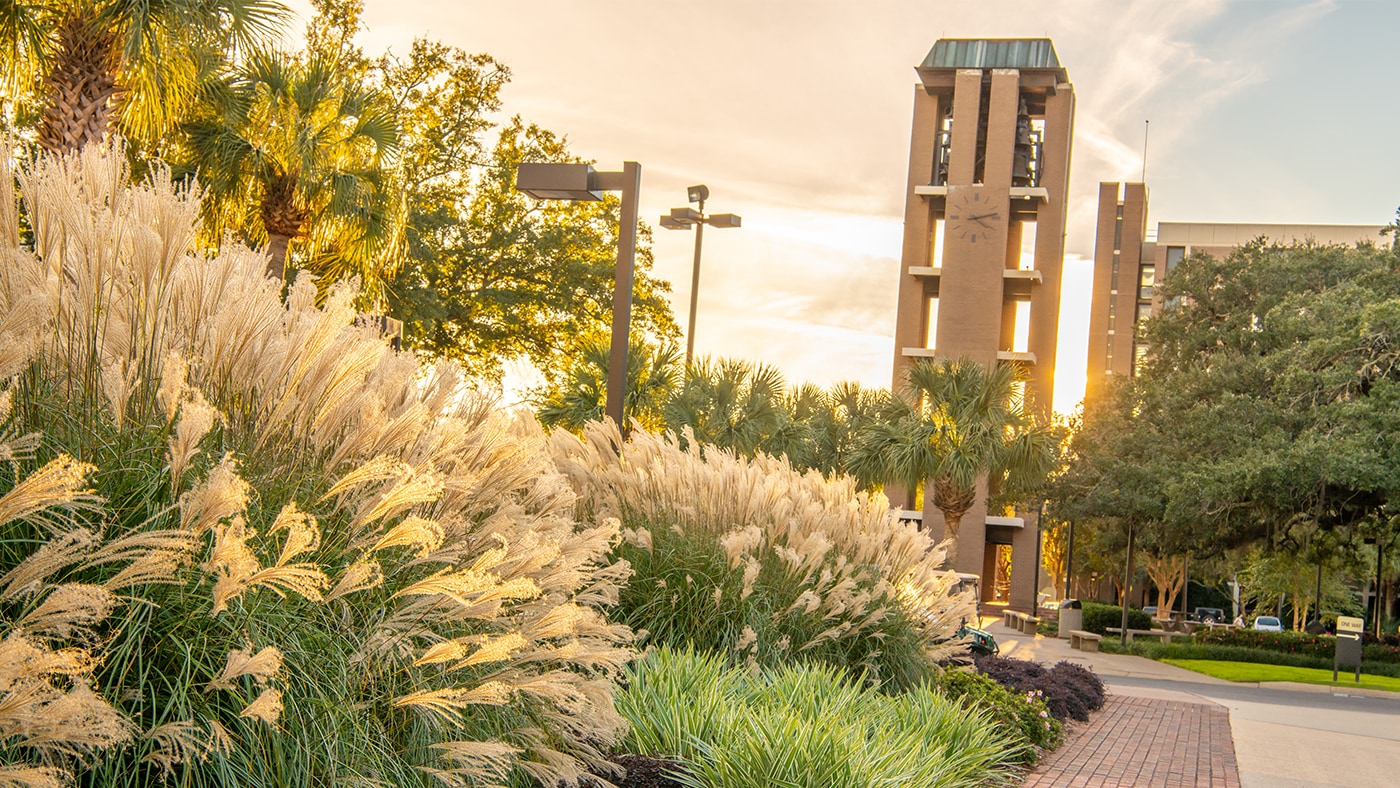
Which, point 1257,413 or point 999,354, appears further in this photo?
point 999,354

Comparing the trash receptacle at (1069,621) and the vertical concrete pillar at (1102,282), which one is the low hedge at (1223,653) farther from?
the vertical concrete pillar at (1102,282)

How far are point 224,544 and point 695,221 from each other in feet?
61.7

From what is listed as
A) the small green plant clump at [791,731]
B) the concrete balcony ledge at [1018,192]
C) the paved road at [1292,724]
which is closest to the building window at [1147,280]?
the concrete balcony ledge at [1018,192]

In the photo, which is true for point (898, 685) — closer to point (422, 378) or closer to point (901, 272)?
point (422, 378)

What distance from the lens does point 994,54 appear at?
50.8 meters

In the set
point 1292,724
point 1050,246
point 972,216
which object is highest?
point 972,216

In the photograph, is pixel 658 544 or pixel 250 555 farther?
pixel 658 544

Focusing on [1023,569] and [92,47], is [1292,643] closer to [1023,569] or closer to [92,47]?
[1023,569]

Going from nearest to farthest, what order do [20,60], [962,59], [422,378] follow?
[422,378] → [20,60] → [962,59]

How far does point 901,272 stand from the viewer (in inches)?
2005

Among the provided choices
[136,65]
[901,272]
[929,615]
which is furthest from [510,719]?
[901,272]

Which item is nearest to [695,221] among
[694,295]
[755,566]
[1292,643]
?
[694,295]

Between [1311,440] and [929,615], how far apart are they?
564 inches

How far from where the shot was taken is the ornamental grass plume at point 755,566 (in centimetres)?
754
